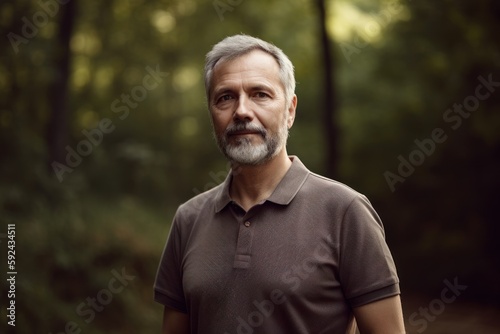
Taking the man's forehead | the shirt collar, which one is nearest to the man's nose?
the man's forehead

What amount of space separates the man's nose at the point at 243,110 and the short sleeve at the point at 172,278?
593 millimetres

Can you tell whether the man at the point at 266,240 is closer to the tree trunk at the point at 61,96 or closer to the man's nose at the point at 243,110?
the man's nose at the point at 243,110

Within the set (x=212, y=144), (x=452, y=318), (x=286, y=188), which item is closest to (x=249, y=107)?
(x=286, y=188)

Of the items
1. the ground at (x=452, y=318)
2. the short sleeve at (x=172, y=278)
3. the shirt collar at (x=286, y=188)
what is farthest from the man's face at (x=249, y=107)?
the ground at (x=452, y=318)

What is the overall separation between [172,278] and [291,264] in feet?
2.22

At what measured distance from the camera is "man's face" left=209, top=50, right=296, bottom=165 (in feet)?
8.43

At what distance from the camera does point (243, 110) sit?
2549 mm

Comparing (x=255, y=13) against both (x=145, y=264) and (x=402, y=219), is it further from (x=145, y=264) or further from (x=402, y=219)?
(x=145, y=264)

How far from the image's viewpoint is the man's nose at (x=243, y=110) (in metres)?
2.55

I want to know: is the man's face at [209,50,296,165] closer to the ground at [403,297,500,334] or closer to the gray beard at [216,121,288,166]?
the gray beard at [216,121,288,166]

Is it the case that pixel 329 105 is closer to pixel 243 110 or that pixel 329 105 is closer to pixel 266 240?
pixel 243 110

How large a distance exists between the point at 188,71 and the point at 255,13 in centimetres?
472

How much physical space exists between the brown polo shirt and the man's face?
0.20m

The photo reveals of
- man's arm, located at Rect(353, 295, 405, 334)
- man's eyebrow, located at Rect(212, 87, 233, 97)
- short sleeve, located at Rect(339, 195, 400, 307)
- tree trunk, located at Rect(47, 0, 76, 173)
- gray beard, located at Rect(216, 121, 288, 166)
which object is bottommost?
man's arm, located at Rect(353, 295, 405, 334)
